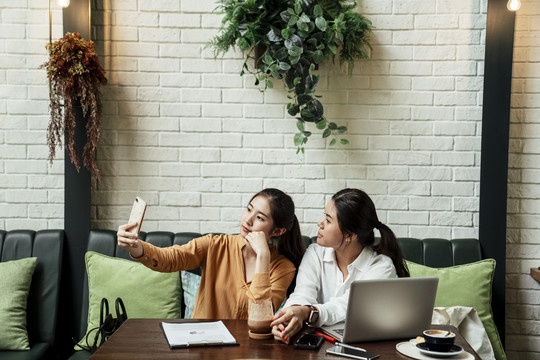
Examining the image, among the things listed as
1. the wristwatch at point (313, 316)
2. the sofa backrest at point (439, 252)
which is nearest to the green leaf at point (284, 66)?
the sofa backrest at point (439, 252)

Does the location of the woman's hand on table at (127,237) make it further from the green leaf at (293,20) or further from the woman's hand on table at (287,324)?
the green leaf at (293,20)

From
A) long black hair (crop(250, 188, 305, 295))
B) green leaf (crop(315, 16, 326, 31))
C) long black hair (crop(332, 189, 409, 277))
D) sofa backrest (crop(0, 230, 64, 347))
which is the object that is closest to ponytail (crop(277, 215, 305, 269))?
long black hair (crop(250, 188, 305, 295))

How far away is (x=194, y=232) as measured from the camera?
9.51 ft

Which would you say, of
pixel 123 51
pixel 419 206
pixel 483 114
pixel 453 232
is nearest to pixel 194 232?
pixel 123 51

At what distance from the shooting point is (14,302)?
2.54 m

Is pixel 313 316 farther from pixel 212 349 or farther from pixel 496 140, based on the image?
pixel 496 140

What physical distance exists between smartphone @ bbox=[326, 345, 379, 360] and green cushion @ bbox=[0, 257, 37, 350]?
1.67m

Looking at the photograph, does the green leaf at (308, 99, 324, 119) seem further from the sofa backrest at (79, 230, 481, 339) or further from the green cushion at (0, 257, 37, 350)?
the green cushion at (0, 257, 37, 350)

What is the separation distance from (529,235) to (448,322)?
98 cm

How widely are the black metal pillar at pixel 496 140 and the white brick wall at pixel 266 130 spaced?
0.10 metres

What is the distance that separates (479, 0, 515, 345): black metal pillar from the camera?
2.72 m

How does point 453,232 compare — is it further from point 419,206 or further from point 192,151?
point 192,151

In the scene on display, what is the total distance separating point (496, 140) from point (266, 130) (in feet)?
3.92

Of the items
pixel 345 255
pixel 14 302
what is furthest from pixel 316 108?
pixel 14 302
